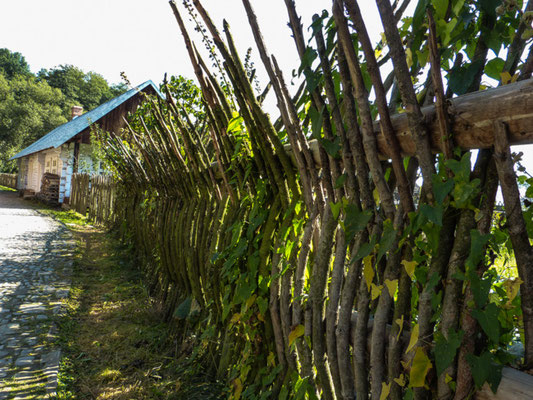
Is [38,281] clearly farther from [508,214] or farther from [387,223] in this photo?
[508,214]

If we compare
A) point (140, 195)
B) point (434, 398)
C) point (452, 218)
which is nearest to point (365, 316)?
point (434, 398)

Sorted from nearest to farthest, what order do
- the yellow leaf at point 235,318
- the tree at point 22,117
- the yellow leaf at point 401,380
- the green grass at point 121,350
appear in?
the yellow leaf at point 401,380
the yellow leaf at point 235,318
the green grass at point 121,350
the tree at point 22,117

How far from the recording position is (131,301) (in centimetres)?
467

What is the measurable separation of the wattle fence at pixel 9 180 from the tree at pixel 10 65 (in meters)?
32.7

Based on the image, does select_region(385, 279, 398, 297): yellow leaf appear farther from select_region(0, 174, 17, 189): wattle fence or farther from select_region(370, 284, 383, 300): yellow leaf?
select_region(0, 174, 17, 189): wattle fence

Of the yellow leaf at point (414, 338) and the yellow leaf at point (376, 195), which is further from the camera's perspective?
the yellow leaf at point (376, 195)

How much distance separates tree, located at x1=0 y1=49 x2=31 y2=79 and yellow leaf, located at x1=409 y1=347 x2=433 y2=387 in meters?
78.0

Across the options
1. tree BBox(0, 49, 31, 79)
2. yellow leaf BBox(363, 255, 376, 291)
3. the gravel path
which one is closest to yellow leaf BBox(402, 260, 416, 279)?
yellow leaf BBox(363, 255, 376, 291)

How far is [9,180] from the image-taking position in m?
38.9

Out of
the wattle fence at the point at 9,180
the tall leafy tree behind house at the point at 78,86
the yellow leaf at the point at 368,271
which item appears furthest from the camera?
the tall leafy tree behind house at the point at 78,86

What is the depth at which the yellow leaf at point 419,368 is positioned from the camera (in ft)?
3.96

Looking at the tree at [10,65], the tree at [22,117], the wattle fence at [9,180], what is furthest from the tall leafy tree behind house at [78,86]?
the wattle fence at [9,180]

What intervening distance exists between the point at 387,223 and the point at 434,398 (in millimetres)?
548

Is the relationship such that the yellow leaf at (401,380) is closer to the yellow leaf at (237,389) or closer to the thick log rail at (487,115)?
the thick log rail at (487,115)
